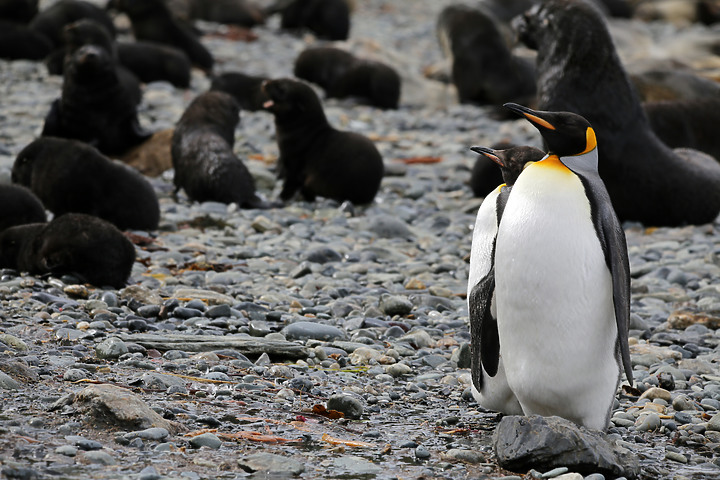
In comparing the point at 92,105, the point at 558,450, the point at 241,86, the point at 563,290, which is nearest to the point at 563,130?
the point at 563,290

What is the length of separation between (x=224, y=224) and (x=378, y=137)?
424 centimetres

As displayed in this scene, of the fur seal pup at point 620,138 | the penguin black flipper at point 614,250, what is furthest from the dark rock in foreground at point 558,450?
the fur seal pup at point 620,138

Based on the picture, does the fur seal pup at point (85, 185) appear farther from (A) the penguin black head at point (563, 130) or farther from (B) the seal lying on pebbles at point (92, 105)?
(A) the penguin black head at point (563, 130)

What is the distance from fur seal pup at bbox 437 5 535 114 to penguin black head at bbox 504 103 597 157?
34.2 ft

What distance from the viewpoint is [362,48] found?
17000 mm

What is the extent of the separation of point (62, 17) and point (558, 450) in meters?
13.2

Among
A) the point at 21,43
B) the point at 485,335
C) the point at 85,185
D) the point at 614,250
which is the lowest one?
the point at 21,43

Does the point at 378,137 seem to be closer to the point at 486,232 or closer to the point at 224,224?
the point at 224,224

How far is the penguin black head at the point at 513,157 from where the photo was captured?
452 centimetres

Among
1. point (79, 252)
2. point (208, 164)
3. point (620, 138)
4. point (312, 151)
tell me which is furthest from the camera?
point (312, 151)

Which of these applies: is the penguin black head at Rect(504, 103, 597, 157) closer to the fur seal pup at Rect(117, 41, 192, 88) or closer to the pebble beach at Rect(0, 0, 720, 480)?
the pebble beach at Rect(0, 0, 720, 480)

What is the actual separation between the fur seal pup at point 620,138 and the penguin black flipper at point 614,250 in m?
4.90

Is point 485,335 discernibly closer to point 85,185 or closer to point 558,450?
point 558,450

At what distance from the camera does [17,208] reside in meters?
6.63
